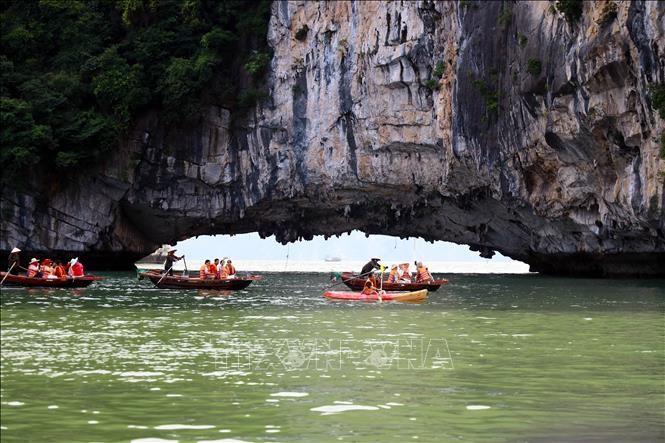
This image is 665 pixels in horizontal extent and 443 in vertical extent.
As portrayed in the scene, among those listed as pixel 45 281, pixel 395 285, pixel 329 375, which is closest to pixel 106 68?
pixel 45 281

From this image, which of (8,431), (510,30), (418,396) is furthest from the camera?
(510,30)

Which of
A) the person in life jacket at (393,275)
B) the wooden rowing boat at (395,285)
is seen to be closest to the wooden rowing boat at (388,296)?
the wooden rowing boat at (395,285)

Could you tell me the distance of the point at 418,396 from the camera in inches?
444

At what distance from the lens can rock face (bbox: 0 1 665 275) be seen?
109 feet

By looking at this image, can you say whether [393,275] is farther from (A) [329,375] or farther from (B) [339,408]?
(B) [339,408]

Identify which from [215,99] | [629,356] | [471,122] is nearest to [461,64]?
[471,122]

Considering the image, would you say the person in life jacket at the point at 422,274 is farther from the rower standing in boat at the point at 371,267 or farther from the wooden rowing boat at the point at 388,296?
the wooden rowing boat at the point at 388,296

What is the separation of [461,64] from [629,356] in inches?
1022

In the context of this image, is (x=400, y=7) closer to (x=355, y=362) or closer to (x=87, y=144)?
(x=87, y=144)

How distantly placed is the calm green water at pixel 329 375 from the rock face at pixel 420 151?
11.0 meters

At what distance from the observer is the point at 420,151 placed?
144 ft

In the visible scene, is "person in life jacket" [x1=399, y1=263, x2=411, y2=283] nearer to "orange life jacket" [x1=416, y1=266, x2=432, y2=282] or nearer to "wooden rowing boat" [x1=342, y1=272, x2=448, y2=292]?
"orange life jacket" [x1=416, y1=266, x2=432, y2=282]

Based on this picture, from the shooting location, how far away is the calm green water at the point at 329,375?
9539 millimetres

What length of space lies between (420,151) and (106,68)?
15.4 metres
